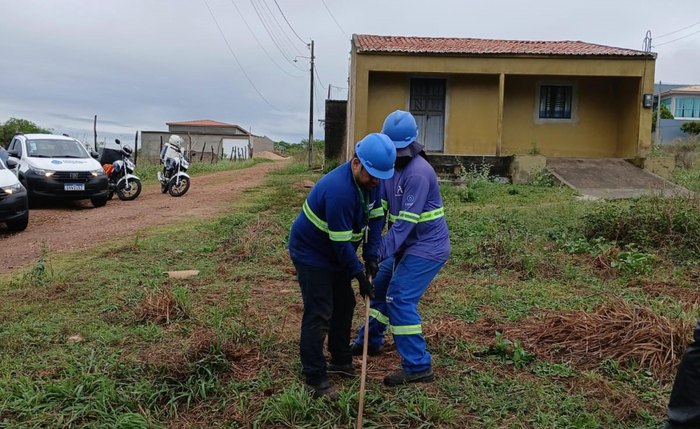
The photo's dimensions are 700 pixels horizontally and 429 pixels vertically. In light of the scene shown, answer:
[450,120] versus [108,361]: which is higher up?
[450,120]

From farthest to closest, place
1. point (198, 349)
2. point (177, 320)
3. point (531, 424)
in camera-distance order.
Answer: point (177, 320) → point (198, 349) → point (531, 424)

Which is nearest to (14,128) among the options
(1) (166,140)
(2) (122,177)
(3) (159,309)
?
(1) (166,140)

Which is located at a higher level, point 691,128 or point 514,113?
point 691,128

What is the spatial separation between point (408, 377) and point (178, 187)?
1159 centimetres

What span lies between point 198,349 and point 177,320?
99 centimetres

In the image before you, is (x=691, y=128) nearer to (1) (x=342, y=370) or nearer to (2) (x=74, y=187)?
(2) (x=74, y=187)

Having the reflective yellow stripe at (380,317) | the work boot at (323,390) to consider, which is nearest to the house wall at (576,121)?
the reflective yellow stripe at (380,317)

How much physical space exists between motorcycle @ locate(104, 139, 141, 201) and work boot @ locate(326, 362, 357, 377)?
1086cm

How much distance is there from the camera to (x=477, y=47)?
53.1 ft

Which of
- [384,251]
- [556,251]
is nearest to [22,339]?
[384,251]

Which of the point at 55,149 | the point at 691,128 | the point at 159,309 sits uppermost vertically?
the point at 691,128

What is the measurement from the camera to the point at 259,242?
300 inches

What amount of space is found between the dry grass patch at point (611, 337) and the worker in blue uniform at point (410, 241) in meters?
1.04

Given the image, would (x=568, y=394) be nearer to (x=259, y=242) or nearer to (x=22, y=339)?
(x=22, y=339)
